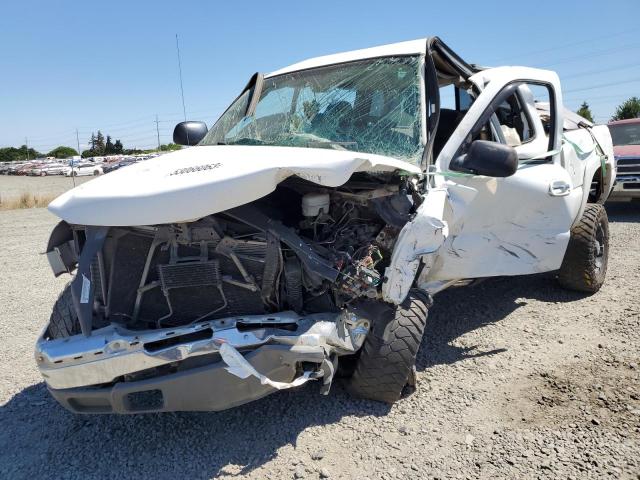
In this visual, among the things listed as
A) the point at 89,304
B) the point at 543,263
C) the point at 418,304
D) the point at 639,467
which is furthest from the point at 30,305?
the point at 639,467

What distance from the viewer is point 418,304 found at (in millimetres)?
3137

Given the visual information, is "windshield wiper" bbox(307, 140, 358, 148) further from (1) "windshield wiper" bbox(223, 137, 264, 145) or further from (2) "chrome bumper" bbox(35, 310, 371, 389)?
(2) "chrome bumper" bbox(35, 310, 371, 389)

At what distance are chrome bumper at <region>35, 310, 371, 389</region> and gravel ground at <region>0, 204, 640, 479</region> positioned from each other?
55 centimetres

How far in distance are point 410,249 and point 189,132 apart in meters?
3.00

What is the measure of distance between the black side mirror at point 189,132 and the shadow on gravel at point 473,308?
9.23 feet

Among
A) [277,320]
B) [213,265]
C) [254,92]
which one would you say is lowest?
[277,320]

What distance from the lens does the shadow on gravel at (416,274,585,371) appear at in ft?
12.6

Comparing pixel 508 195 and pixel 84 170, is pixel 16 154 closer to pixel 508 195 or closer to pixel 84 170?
pixel 84 170

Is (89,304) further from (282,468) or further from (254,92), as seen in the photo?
(254,92)

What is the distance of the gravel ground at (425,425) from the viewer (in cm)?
259

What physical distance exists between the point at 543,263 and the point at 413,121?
160 cm

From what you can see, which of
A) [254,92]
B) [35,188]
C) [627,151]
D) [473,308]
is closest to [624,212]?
[627,151]

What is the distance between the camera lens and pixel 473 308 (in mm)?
4723

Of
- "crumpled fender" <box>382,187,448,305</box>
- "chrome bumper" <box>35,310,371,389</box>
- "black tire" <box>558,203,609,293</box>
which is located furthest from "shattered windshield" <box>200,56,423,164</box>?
"black tire" <box>558,203,609,293</box>
